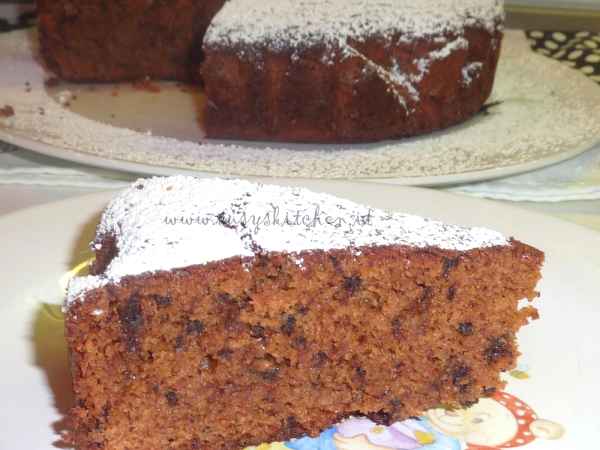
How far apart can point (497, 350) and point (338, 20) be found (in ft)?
6.63

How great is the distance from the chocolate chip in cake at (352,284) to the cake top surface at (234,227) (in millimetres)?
63

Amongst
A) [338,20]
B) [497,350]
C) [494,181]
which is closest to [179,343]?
[497,350]

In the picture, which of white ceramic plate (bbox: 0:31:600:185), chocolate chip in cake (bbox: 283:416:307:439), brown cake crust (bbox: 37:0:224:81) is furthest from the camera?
brown cake crust (bbox: 37:0:224:81)

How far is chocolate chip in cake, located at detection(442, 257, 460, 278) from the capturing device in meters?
1.89

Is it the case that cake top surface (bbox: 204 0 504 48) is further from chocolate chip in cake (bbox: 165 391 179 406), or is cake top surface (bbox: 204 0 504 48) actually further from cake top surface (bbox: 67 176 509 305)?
chocolate chip in cake (bbox: 165 391 179 406)

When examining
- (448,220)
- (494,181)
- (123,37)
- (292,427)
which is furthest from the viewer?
(123,37)

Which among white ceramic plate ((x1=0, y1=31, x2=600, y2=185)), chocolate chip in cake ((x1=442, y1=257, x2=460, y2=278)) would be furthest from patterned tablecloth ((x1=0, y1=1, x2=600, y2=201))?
chocolate chip in cake ((x1=442, y1=257, x2=460, y2=278))

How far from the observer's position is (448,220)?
8.29 ft

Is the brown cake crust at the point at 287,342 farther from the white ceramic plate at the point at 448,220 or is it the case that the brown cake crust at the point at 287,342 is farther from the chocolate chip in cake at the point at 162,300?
the white ceramic plate at the point at 448,220

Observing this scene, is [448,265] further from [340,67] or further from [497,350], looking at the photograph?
[340,67]

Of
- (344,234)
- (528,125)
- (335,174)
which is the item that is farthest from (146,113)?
(344,234)

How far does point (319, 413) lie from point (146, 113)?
95.6 inches

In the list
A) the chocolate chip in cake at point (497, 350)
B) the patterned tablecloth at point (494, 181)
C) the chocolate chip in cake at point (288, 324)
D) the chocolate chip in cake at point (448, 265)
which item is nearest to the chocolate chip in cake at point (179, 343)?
the chocolate chip in cake at point (288, 324)

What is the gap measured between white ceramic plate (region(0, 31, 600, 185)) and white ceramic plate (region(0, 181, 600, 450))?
46cm
